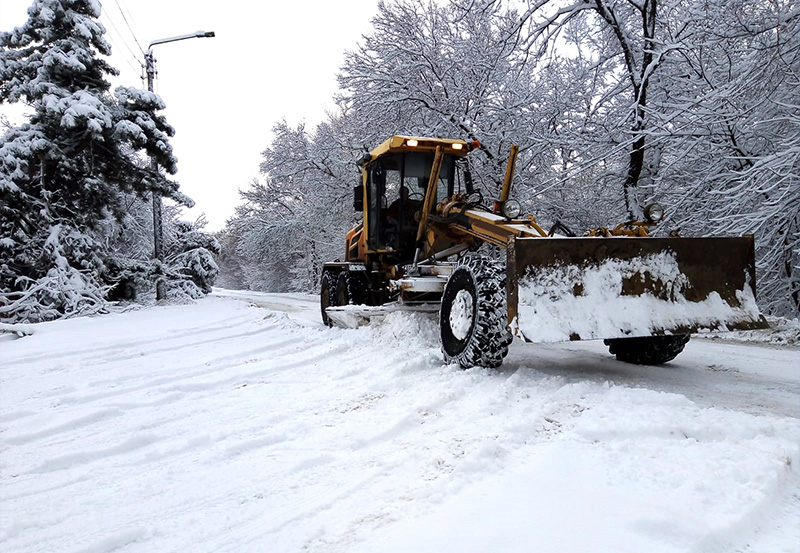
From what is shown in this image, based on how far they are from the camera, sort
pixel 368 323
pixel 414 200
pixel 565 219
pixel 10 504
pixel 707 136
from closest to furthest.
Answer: pixel 10 504 → pixel 368 323 → pixel 414 200 → pixel 707 136 → pixel 565 219

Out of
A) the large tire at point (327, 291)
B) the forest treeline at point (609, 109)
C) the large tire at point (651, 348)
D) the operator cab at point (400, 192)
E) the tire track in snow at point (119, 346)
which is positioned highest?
the forest treeline at point (609, 109)

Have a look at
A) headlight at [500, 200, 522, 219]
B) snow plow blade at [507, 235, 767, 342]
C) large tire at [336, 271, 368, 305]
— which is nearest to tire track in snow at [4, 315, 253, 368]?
large tire at [336, 271, 368, 305]

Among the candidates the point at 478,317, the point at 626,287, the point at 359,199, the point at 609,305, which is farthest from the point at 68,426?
the point at 359,199

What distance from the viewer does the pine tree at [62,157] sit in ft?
33.6

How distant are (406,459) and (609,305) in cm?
228

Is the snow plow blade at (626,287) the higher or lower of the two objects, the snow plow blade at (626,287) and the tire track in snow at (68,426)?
the higher

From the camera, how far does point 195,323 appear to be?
8398mm

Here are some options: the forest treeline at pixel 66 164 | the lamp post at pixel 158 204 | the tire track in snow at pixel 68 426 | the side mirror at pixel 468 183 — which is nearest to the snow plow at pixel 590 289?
the side mirror at pixel 468 183

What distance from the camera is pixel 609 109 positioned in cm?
1072

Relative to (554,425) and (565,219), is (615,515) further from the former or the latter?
(565,219)

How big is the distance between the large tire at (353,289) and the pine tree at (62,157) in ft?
18.4

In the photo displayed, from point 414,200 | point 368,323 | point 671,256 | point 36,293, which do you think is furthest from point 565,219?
point 36,293

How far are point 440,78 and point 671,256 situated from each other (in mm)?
9849

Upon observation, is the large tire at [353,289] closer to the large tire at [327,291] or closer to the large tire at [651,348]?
the large tire at [327,291]
